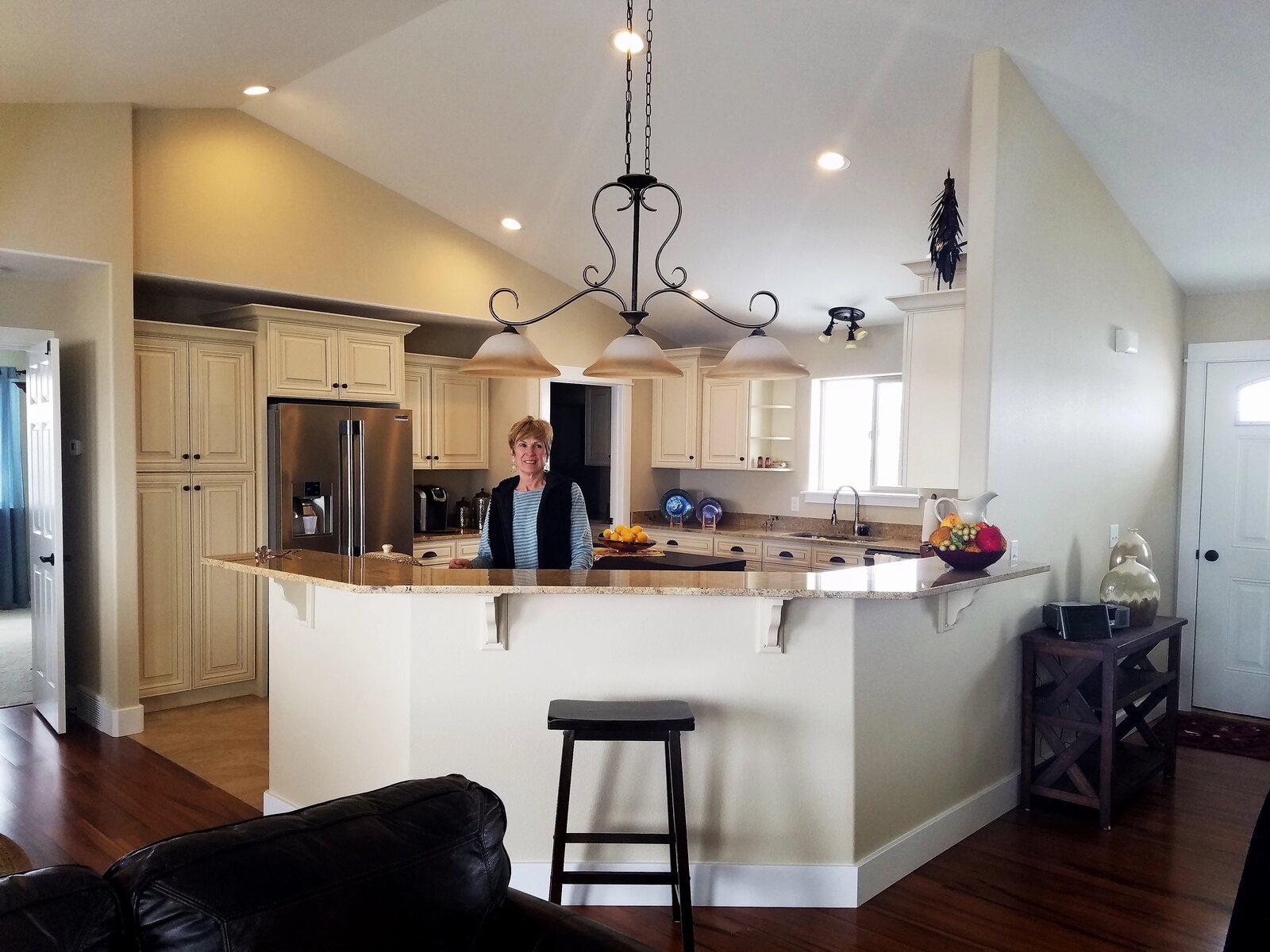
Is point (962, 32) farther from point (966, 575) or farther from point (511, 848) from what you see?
point (511, 848)

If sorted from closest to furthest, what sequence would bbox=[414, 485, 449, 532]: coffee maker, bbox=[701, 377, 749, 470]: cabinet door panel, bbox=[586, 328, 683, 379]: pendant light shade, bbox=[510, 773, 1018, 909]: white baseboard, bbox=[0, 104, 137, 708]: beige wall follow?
bbox=[510, 773, 1018, 909]: white baseboard, bbox=[586, 328, 683, 379]: pendant light shade, bbox=[0, 104, 137, 708]: beige wall, bbox=[414, 485, 449, 532]: coffee maker, bbox=[701, 377, 749, 470]: cabinet door panel

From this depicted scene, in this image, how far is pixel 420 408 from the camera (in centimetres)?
623

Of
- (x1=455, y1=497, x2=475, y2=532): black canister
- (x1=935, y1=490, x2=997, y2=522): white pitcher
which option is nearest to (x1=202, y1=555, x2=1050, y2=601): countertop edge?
(x1=935, y1=490, x2=997, y2=522): white pitcher

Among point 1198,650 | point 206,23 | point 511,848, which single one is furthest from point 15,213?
point 1198,650

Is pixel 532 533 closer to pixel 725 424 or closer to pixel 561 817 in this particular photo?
pixel 561 817

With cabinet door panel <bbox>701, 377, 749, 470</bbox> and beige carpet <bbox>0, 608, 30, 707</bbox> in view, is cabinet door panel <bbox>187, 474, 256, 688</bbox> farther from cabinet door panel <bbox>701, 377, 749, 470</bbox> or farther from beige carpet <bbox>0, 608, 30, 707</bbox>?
cabinet door panel <bbox>701, 377, 749, 470</bbox>

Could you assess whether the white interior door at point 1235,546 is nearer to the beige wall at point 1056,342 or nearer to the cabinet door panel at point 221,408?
the beige wall at point 1056,342

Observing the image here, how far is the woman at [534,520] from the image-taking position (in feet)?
11.9

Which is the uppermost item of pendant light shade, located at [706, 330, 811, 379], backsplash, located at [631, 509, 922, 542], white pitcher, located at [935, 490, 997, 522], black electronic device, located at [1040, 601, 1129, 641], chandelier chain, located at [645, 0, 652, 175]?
chandelier chain, located at [645, 0, 652, 175]

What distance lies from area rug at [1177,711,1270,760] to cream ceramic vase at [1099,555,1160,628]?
103cm

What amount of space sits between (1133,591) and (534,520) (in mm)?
2626

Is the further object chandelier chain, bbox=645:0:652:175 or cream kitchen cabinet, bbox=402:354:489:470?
cream kitchen cabinet, bbox=402:354:489:470

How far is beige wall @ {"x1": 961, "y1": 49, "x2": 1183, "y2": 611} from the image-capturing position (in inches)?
137

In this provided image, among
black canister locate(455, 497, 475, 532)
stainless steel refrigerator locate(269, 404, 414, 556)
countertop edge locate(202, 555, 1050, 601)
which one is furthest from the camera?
black canister locate(455, 497, 475, 532)
